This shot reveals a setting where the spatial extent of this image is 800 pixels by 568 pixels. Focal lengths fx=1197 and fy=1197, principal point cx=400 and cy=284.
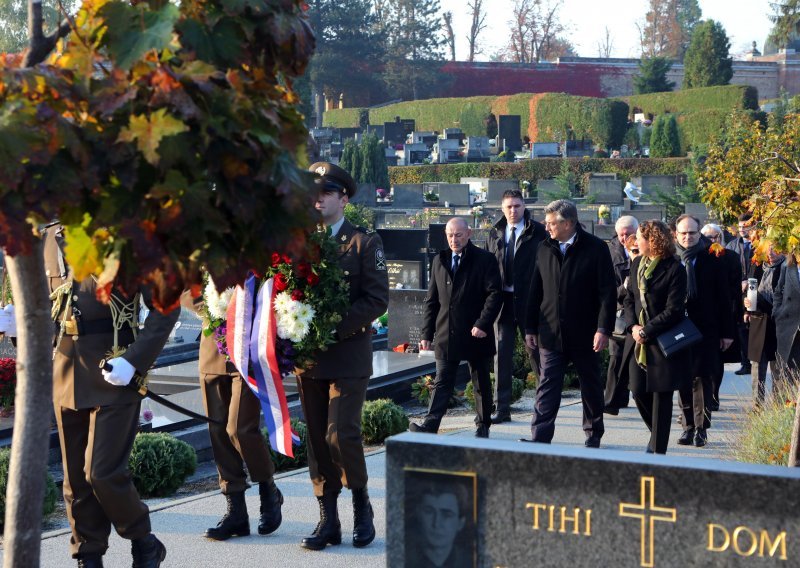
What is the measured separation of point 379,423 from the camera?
8.69m

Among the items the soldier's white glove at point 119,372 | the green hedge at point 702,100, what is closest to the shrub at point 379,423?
the soldier's white glove at point 119,372

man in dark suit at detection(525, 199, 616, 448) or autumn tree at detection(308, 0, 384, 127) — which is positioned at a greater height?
autumn tree at detection(308, 0, 384, 127)

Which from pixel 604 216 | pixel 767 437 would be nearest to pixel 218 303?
pixel 767 437

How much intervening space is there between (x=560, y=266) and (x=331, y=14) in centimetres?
6781

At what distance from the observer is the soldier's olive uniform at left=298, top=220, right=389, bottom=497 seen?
5.56 meters

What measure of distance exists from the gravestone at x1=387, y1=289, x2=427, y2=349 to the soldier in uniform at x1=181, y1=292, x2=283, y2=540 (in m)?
7.41

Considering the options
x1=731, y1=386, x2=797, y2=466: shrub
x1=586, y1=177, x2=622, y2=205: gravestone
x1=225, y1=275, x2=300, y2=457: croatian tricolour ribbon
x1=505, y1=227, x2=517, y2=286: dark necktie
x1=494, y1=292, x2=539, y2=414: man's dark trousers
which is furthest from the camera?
x1=586, y1=177, x2=622, y2=205: gravestone

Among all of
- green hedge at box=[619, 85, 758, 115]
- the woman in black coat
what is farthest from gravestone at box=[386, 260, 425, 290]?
green hedge at box=[619, 85, 758, 115]

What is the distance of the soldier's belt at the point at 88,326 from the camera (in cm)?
501

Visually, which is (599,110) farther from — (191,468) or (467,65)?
(191,468)

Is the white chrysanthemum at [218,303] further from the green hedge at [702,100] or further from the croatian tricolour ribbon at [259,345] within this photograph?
the green hedge at [702,100]

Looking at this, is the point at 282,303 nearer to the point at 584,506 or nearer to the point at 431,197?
the point at 584,506

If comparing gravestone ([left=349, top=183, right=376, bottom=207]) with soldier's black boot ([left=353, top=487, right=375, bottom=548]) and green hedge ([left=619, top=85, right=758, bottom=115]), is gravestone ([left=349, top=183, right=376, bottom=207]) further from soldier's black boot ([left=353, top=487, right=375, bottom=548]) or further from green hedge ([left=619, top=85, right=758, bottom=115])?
soldier's black boot ([left=353, top=487, right=375, bottom=548])

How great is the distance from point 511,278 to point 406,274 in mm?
5525
